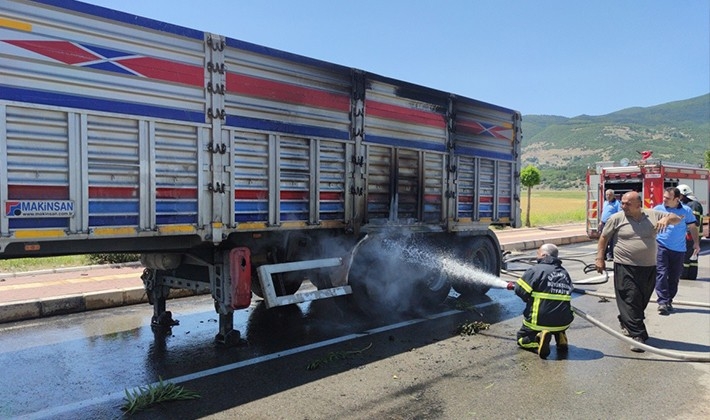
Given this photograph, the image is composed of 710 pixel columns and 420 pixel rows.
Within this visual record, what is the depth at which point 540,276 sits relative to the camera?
556 cm

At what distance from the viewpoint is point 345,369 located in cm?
509

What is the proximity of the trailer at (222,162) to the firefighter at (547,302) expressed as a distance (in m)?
2.06

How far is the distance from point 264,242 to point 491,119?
15.4 feet

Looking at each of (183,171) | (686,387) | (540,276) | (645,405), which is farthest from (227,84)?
(686,387)

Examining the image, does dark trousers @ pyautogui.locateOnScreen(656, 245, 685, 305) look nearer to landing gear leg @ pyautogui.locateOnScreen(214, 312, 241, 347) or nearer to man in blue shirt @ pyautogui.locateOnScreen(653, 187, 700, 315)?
man in blue shirt @ pyautogui.locateOnScreen(653, 187, 700, 315)

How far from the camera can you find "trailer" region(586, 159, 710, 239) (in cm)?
1538

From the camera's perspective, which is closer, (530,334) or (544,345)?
(544,345)

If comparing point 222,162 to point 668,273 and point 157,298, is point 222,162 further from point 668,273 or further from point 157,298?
point 668,273

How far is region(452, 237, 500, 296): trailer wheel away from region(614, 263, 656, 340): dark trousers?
8.63 ft

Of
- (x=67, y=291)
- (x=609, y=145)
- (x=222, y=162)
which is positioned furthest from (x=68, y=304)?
(x=609, y=145)

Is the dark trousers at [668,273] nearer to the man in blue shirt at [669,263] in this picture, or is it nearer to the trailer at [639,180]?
the man in blue shirt at [669,263]

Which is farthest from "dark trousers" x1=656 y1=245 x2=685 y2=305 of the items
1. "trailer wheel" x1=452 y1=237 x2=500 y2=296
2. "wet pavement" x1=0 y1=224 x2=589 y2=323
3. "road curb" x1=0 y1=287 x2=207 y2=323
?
"road curb" x1=0 y1=287 x2=207 y2=323

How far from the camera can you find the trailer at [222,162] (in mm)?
4184

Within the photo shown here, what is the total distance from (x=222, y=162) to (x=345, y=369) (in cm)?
234
